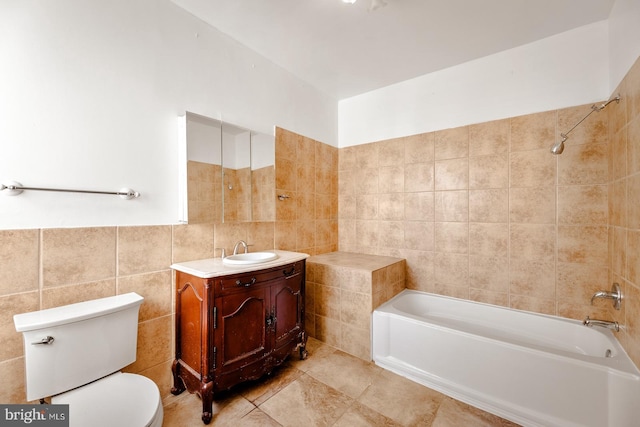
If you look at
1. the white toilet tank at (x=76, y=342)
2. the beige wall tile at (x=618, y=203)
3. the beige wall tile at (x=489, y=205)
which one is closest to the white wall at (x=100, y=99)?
the white toilet tank at (x=76, y=342)

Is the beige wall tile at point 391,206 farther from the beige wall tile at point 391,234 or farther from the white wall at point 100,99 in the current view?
the white wall at point 100,99

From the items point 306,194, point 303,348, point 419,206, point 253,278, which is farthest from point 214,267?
point 419,206

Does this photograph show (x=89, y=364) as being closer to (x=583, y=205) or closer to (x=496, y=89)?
(x=583, y=205)

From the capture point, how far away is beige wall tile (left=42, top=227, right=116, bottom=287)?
50.3 inches

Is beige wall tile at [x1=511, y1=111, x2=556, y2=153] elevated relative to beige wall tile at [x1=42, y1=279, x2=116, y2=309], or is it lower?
elevated

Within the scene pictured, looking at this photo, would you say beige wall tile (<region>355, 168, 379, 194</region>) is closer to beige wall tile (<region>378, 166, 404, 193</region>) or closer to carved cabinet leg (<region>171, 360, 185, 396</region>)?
beige wall tile (<region>378, 166, 404, 193</region>)

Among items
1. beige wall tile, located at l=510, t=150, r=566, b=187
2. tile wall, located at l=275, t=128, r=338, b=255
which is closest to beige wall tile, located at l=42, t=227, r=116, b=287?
tile wall, located at l=275, t=128, r=338, b=255

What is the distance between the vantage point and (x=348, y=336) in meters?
2.27

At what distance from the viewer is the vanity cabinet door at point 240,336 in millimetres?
1522

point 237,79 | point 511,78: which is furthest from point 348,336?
point 511,78

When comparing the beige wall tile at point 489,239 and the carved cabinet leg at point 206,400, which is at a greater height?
the beige wall tile at point 489,239

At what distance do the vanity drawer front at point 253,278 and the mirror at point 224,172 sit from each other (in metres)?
0.49

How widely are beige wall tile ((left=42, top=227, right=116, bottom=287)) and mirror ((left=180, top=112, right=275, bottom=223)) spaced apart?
1.39 ft

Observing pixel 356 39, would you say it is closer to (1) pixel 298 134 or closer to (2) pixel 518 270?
(1) pixel 298 134
